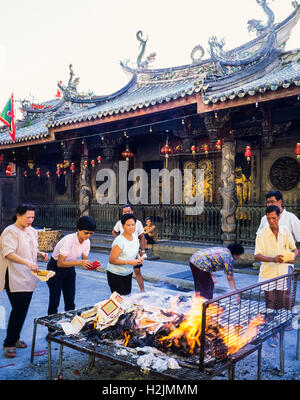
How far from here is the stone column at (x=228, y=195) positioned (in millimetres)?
9094

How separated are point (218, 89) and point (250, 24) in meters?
5.51

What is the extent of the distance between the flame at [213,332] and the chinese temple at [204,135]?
211 inches

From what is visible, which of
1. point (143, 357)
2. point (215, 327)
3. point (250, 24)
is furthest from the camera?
point (250, 24)

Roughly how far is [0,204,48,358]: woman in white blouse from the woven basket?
7.65m

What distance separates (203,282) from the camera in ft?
15.5

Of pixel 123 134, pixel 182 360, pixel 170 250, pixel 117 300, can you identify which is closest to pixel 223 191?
pixel 170 250

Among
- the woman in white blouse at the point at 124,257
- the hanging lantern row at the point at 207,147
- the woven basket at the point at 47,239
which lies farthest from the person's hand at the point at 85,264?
the woven basket at the point at 47,239

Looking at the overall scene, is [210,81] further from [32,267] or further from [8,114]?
[8,114]

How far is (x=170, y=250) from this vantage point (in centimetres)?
1005

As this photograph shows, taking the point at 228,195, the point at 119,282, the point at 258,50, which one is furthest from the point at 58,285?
the point at 258,50

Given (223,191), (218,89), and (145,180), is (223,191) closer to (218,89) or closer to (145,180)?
(218,89)

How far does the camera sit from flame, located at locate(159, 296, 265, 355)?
286 cm

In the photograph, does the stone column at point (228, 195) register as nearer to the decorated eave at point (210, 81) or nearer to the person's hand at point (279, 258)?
the decorated eave at point (210, 81)

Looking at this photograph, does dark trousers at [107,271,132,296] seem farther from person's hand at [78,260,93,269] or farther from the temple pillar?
the temple pillar
